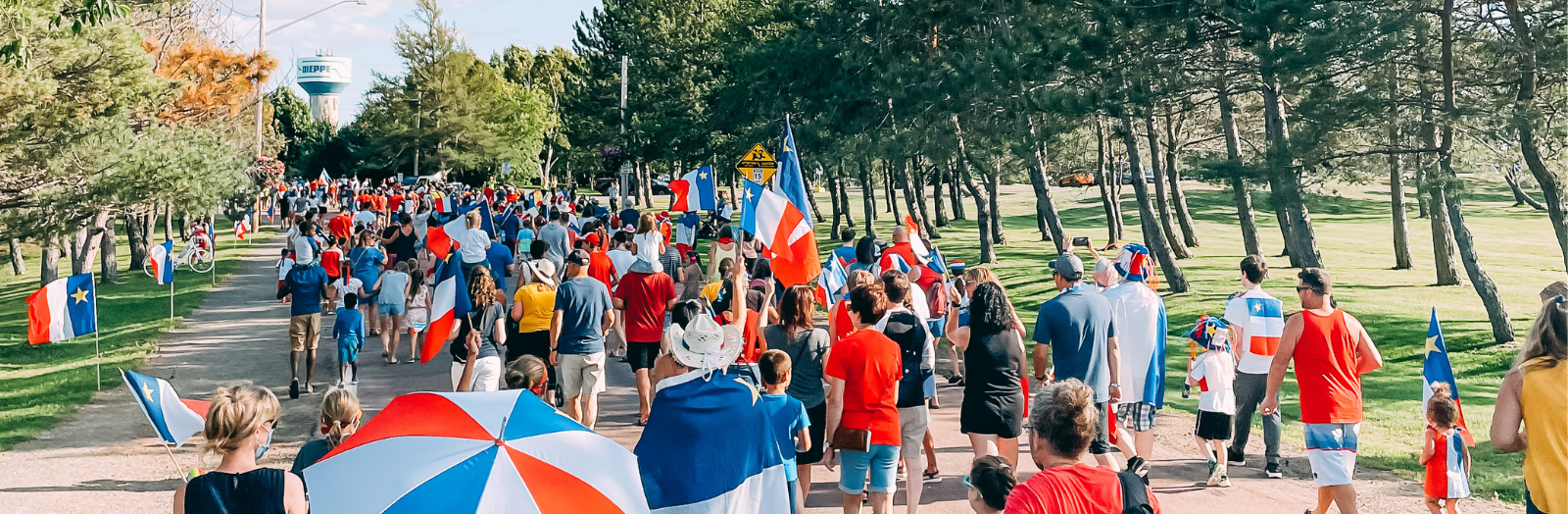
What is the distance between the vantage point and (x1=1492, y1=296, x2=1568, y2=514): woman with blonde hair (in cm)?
452

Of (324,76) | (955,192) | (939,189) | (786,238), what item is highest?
(324,76)

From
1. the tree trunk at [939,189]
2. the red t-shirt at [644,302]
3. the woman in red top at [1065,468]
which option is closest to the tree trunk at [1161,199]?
the tree trunk at [939,189]

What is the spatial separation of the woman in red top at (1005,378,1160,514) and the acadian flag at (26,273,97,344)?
10.3 metres

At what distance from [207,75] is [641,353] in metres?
25.1

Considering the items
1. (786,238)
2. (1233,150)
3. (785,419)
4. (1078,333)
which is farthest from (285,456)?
(1233,150)

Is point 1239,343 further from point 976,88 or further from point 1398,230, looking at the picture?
point 1398,230

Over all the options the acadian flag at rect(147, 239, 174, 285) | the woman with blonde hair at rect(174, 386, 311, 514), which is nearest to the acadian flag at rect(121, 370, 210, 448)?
the woman with blonde hair at rect(174, 386, 311, 514)

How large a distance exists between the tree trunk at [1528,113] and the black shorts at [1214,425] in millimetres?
6983

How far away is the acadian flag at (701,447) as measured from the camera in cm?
507

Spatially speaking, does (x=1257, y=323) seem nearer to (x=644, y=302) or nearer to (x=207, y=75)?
(x=644, y=302)

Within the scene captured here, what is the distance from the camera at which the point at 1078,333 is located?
7246 millimetres

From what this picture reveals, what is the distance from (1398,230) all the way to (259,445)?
2708 centimetres

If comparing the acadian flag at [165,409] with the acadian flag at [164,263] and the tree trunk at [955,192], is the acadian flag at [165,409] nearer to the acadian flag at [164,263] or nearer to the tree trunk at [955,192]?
the acadian flag at [164,263]

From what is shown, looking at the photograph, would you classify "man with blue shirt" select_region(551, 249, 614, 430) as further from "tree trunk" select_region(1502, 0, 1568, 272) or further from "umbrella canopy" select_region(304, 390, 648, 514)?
"tree trunk" select_region(1502, 0, 1568, 272)
